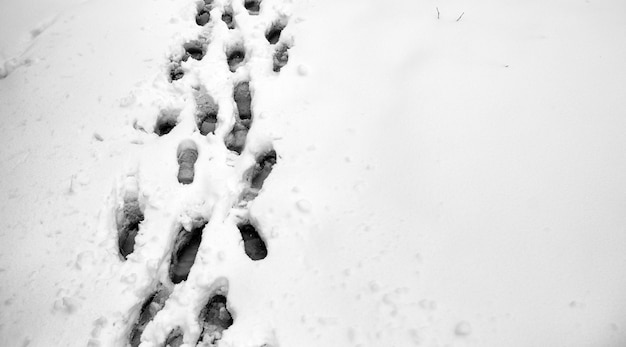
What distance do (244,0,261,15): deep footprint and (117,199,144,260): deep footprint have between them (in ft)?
4.77

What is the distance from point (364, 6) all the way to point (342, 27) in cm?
23

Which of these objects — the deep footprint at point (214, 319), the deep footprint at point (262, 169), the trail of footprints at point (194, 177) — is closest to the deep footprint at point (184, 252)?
the trail of footprints at point (194, 177)

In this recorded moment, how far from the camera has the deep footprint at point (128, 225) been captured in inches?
64.4

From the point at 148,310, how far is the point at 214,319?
0.78 feet

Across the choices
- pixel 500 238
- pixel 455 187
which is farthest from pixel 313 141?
pixel 500 238

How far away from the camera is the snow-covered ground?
134 cm

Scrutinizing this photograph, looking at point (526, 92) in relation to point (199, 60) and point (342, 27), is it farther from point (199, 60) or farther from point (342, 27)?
point (199, 60)

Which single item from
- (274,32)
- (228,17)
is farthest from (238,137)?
(228,17)

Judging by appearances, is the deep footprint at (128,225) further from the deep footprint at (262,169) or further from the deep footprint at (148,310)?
the deep footprint at (262,169)

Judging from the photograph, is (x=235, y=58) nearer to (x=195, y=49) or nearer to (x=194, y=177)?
(x=195, y=49)

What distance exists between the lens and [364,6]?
246 cm

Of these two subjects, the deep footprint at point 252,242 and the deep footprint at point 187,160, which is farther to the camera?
the deep footprint at point 187,160

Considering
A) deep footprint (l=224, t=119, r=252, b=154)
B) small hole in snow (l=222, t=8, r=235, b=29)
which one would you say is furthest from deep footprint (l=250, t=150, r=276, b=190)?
small hole in snow (l=222, t=8, r=235, b=29)

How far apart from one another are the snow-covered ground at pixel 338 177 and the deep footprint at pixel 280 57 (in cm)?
5
